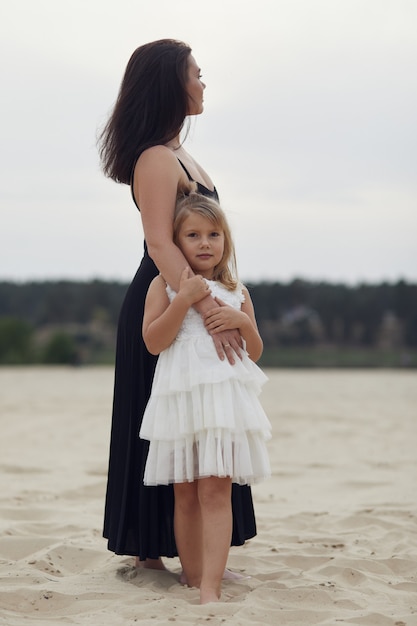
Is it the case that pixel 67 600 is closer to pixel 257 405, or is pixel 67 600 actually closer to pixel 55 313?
pixel 257 405

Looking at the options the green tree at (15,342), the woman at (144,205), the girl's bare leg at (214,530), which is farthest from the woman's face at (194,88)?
the green tree at (15,342)

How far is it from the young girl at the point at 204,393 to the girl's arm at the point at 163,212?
0.04 metres

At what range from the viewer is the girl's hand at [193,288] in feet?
9.85

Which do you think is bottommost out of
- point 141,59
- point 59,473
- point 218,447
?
point 59,473

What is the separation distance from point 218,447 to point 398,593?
0.94 meters

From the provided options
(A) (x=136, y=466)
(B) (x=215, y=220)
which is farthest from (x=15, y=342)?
(B) (x=215, y=220)

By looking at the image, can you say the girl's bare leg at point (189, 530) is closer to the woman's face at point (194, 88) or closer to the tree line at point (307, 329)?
the woman's face at point (194, 88)

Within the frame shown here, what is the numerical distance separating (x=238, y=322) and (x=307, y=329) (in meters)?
32.4

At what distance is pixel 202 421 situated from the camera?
2.93m

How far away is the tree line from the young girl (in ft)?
96.8

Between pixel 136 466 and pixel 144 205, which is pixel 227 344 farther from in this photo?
pixel 136 466

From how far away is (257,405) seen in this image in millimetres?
3074

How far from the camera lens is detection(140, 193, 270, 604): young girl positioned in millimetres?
2938

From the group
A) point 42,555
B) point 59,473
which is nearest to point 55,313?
point 59,473
